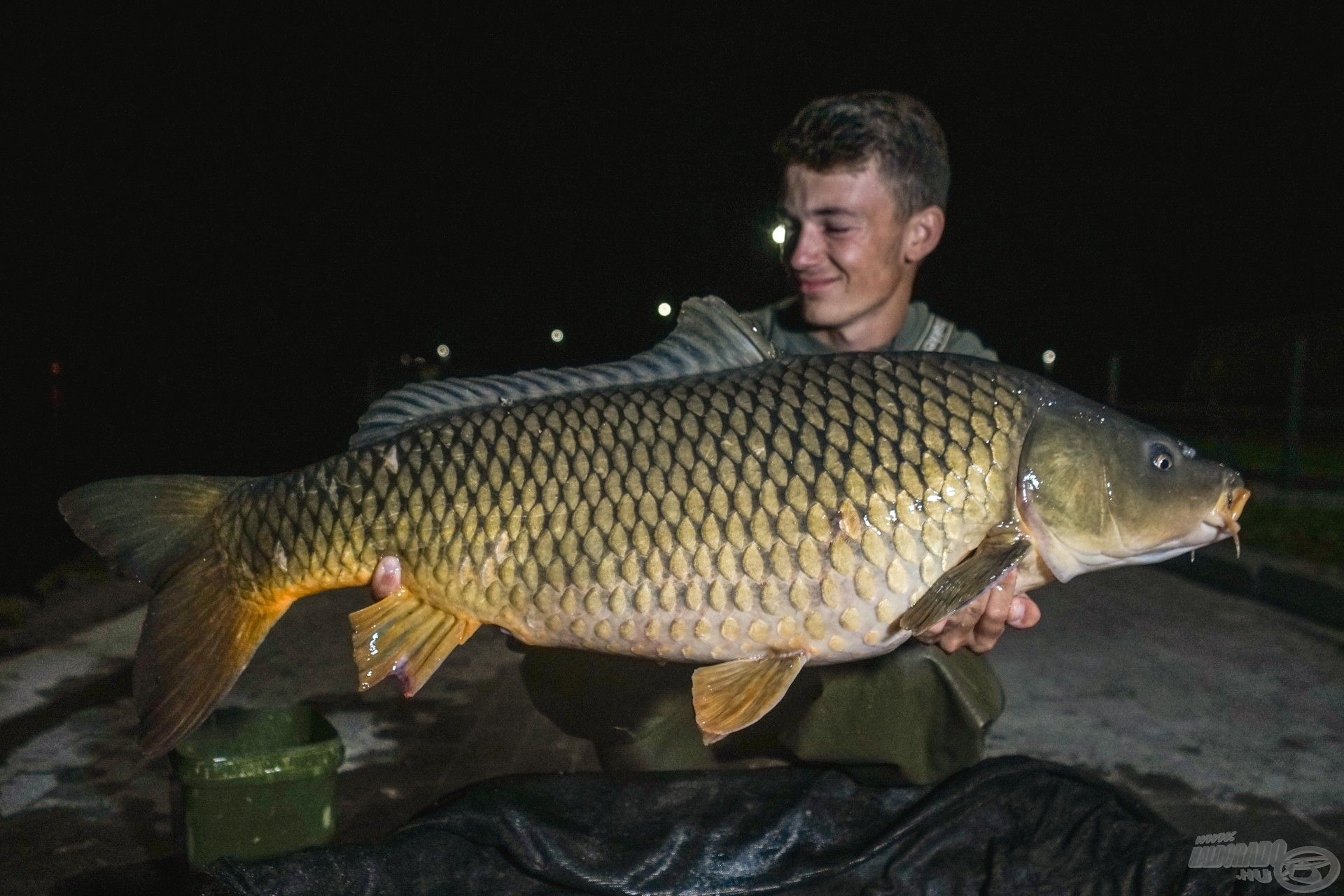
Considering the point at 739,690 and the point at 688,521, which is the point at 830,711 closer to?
the point at 739,690

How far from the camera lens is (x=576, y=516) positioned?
1492 mm

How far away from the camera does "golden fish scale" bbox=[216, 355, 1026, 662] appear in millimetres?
1462

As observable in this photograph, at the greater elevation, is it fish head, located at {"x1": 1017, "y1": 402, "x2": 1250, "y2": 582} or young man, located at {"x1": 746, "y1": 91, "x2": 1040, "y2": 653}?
young man, located at {"x1": 746, "y1": 91, "x2": 1040, "y2": 653}

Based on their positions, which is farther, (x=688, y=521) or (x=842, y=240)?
(x=842, y=240)

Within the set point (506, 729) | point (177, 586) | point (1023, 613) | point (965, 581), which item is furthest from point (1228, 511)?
point (506, 729)

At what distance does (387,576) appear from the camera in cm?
156

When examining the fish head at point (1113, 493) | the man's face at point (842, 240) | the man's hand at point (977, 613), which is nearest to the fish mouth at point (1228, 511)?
the fish head at point (1113, 493)

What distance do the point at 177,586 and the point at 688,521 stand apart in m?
0.81

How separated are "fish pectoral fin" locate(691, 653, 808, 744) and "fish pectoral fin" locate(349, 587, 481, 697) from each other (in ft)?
1.21

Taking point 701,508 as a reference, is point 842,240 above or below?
above

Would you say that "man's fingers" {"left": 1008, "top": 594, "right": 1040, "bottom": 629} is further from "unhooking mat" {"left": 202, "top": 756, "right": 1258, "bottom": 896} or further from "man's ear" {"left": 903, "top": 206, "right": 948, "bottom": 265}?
"man's ear" {"left": 903, "top": 206, "right": 948, "bottom": 265}

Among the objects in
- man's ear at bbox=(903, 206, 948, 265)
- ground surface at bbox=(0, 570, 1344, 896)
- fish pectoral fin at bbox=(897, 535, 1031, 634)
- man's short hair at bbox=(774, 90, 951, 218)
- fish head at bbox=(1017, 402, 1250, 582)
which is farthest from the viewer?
ground surface at bbox=(0, 570, 1344, 896)

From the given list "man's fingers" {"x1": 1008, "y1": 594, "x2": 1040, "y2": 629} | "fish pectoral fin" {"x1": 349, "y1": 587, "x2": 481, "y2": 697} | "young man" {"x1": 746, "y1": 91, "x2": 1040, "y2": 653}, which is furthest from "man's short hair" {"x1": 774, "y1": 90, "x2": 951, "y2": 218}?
"fish pectoral fin" {"x1": 349, "y1": 587, "x2": 481, "y2": 697}

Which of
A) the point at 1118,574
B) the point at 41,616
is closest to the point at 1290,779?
the point at 1118,574
